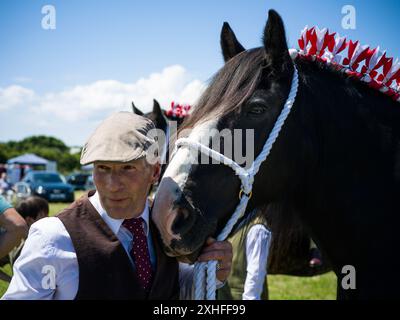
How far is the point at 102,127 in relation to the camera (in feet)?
5.72

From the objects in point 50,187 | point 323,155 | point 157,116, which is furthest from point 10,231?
point 50,187

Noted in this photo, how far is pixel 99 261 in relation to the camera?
1.56 metres

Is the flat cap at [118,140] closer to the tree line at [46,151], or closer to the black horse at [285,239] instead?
the black horse at [285,239]

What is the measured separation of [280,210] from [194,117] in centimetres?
76

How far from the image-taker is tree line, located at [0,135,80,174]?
60.6 metres

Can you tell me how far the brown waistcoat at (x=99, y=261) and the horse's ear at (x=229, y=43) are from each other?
126cm

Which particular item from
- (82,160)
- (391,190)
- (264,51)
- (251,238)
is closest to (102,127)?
(82,160)

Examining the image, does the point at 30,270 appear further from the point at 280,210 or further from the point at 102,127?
the point at 280,210

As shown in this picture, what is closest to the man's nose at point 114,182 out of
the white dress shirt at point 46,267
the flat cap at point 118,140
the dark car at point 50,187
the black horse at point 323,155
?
the flat cap at point 118,140

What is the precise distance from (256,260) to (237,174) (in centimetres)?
257

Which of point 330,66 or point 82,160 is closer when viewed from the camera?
point 82,160

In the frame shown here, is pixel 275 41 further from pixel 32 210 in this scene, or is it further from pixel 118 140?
pixel 32 210

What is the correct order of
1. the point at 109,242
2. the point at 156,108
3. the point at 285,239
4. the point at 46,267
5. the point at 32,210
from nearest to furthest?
1. the point at 46,267
2. the point at 109,242
3. the point at 285,239
4. the point at 32,210
5. the point at 156,108

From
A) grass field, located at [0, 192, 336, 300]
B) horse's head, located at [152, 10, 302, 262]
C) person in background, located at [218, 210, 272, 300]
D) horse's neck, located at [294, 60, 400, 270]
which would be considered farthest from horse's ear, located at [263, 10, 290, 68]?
grass field, located at [0, 192, 336, 300]
